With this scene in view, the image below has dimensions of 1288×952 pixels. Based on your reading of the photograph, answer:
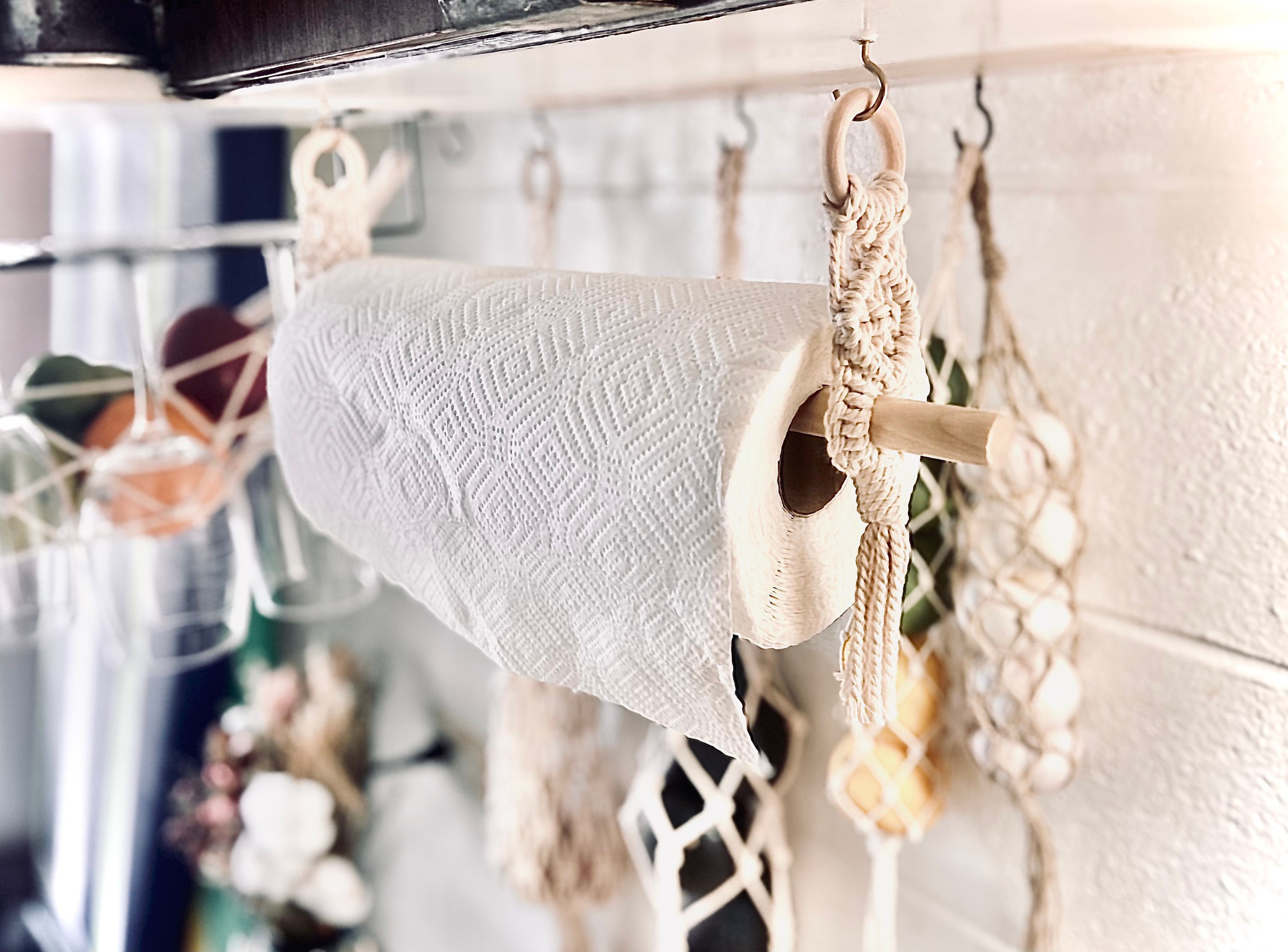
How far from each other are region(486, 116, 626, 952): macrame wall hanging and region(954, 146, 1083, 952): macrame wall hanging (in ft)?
1.32

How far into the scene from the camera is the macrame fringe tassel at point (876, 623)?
0.37m

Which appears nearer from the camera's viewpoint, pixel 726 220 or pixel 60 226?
pixel 726 220

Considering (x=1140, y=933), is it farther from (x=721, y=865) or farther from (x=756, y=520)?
(x=756, y=520)

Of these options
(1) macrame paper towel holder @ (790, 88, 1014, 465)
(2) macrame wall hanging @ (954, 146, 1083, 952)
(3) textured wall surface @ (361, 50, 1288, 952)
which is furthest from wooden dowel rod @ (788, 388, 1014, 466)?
(2) macrame wall hanging @ (954, 146, 1083, 952)

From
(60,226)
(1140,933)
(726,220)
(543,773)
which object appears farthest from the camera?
(60,226)

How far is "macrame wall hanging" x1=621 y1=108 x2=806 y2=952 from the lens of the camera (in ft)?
2.40

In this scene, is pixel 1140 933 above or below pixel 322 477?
below

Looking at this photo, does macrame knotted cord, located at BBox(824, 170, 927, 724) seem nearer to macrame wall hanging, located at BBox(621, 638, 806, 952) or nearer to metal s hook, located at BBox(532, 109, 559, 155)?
macrame wall hanging, located at BBox(621, 638, 806, 952)

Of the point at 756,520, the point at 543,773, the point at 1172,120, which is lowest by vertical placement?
the point at 543,773

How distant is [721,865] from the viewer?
0.76 m

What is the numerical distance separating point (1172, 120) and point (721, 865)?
1.83 ft

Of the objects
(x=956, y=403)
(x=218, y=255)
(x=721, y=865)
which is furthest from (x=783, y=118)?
(x=218, y=255)

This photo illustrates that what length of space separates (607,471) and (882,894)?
0.47 metres

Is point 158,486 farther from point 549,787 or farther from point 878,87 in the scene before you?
point 878,87
